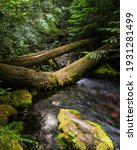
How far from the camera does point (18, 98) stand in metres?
6.41

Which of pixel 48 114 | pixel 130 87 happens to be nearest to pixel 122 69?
pixel 130 87

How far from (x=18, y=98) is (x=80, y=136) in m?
2.26

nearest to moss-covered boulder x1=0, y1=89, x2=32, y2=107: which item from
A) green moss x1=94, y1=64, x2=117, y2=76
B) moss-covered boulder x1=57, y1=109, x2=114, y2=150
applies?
moss-covered boulder x1=57, y1=109, x2=114, y2=150

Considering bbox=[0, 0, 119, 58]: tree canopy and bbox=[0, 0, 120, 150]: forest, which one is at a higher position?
bbox=[0, 0, 119, 58]: tree canopy

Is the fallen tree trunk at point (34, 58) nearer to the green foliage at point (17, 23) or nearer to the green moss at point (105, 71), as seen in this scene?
the green foliage at point (17, 23)

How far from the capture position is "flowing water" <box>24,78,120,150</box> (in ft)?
17.1

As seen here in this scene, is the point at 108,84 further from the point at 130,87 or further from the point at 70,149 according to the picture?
the point at 130,87

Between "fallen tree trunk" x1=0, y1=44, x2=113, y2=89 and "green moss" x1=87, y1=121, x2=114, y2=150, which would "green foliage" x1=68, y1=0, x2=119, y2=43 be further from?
"green moss" x1=87, y1=121, x2=114, y2=150

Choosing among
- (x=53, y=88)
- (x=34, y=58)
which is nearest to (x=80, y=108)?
(x=53, y=88)

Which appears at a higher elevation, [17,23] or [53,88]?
[17,23]

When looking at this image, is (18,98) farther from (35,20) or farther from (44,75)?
(35,20)

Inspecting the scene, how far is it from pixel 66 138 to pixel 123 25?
2198 mm

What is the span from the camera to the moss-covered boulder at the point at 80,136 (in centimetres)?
463

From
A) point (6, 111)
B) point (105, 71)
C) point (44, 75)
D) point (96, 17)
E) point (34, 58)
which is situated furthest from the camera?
point (105, 71)
